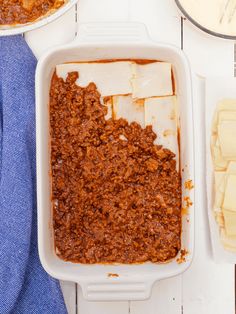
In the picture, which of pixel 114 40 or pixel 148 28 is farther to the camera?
pixel 148 28

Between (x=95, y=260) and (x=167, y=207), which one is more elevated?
(x=167, y=207)

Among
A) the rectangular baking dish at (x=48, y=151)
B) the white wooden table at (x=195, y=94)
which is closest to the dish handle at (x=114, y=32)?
the rectangular baking dish at (x=48, y=151)

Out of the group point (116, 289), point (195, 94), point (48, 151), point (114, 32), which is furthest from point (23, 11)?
point (116, 289)

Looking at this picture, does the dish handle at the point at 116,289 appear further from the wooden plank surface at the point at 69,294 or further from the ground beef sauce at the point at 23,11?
the ground beef sauce at the point at 23,11

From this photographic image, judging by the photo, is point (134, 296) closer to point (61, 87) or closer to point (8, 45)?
point (61, 87)

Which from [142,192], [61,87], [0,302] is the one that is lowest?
[0,302]

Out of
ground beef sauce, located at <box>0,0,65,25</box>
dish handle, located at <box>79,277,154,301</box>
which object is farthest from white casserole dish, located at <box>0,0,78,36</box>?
dish handle, located at <box>79,277,154,301</box>

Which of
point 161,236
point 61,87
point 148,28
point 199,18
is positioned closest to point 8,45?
point 61,87
